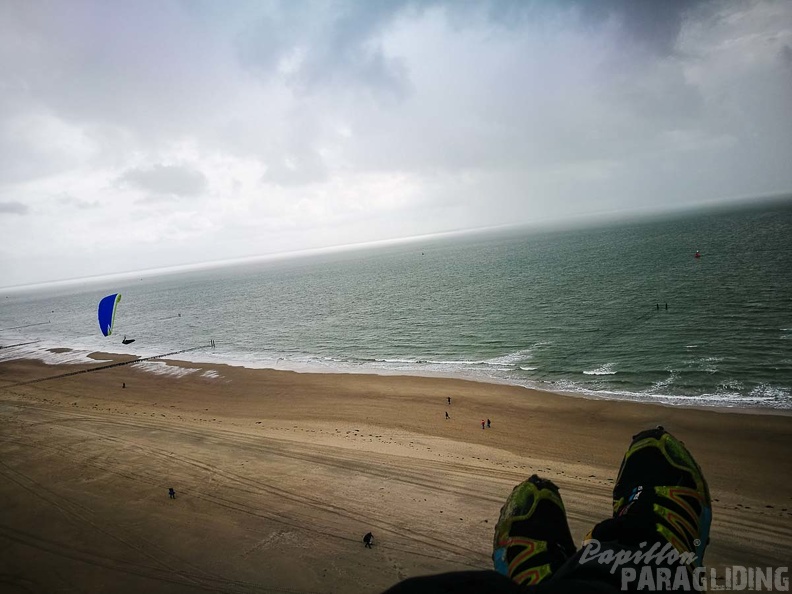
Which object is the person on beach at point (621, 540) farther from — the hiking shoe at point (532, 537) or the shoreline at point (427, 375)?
the shoreline at point (427, 375)

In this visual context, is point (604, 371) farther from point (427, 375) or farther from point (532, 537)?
point (532, 537)

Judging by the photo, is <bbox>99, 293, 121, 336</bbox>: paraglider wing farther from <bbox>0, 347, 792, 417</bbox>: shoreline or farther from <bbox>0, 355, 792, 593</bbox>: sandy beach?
<bbox>0, 355, 792, 593</bbox>: sandy beach

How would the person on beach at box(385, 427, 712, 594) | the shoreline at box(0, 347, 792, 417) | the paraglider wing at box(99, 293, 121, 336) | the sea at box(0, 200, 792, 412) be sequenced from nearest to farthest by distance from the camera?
1. the person on beach at box(385, 427, 712, 594)
2. the shoreline at box(0, 347, 792, 417)
3. the sea at box(0, 200, 792, 412)
4. the paraglider wing at box(99, 293, 121, 336)

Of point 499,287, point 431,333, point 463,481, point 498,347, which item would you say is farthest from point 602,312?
point 463,481

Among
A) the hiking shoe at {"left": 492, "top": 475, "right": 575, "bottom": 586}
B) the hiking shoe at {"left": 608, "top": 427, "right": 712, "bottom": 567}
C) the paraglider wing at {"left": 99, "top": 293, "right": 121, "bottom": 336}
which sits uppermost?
the paraglider wing at {"left": 99, "top": 293, "right": 121, "bottom": 336}

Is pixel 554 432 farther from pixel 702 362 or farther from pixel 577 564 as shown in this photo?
pixel 577 564

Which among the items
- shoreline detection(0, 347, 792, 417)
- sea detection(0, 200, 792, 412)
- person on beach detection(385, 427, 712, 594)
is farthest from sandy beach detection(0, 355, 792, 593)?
person on beach detection(385, 427, 712, 594)
